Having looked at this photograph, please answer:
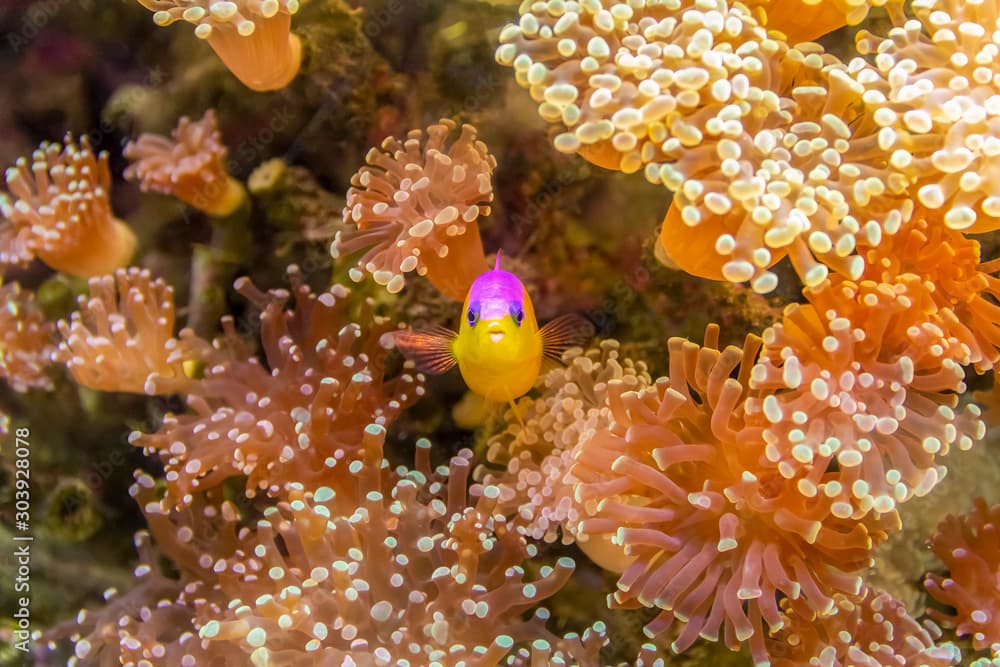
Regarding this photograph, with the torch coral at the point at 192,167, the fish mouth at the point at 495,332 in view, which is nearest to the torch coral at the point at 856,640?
the fish mouth at the point at 495,332

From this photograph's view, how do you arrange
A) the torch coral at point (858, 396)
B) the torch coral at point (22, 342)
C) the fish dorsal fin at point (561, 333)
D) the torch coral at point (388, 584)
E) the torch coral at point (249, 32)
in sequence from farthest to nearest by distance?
1. the torch coral at point (22, 342)
2. the fish dorsal fin at point (561, 333)
3. the torch coral at point (249, 32)
4. the torch coral at point (388, 584)
5. the torch coral at point (858, 396)

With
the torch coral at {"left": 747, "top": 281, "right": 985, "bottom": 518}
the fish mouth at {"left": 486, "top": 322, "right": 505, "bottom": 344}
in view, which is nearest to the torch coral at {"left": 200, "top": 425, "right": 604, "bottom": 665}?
the fish mouth at {"left": 486, "top": 322, "right": 505, "bottom": 344}

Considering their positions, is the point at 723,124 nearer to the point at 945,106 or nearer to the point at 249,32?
the point at 945,106

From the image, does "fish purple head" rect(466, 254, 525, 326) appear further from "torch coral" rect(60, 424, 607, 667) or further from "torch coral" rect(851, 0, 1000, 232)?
"torch coral" rect(851, 0, 1000, 232)

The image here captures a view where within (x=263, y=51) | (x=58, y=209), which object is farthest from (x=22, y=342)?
(x=263, y=51)

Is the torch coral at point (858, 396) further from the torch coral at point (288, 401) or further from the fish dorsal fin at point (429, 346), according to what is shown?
the torch coral at point (288, 401)

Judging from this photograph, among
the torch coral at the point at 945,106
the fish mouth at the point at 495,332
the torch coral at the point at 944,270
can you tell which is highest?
the torch coral at the point at 945,106
